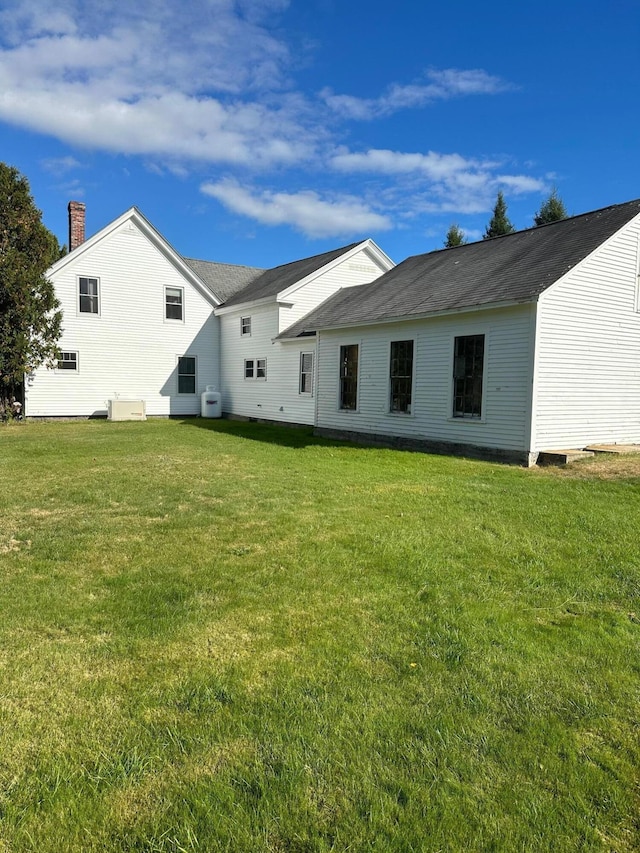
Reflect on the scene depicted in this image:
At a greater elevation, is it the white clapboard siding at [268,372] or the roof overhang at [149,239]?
the roof overhang at [149,239]

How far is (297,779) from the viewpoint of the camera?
2.14 metres

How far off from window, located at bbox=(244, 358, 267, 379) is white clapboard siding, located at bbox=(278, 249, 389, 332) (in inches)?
69.3

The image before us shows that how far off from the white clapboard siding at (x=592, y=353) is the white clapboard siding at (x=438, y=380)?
40 cm

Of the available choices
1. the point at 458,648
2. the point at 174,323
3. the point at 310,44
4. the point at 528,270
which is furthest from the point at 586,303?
the point at 174,323

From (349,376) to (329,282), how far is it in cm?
634

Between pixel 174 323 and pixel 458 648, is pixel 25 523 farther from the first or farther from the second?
pixel 174 323

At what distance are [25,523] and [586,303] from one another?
35.8ft

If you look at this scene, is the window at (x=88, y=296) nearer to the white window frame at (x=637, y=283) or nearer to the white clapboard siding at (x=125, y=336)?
the white clapboard siding at (x=125, y=336)

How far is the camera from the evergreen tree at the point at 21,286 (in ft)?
56.3

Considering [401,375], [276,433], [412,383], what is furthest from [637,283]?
[276,433]

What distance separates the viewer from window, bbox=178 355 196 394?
22750mm

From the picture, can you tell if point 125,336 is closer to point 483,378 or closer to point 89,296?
point 89,296

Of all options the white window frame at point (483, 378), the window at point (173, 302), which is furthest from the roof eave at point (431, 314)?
the window at point (173, 302)

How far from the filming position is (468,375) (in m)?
11.8
